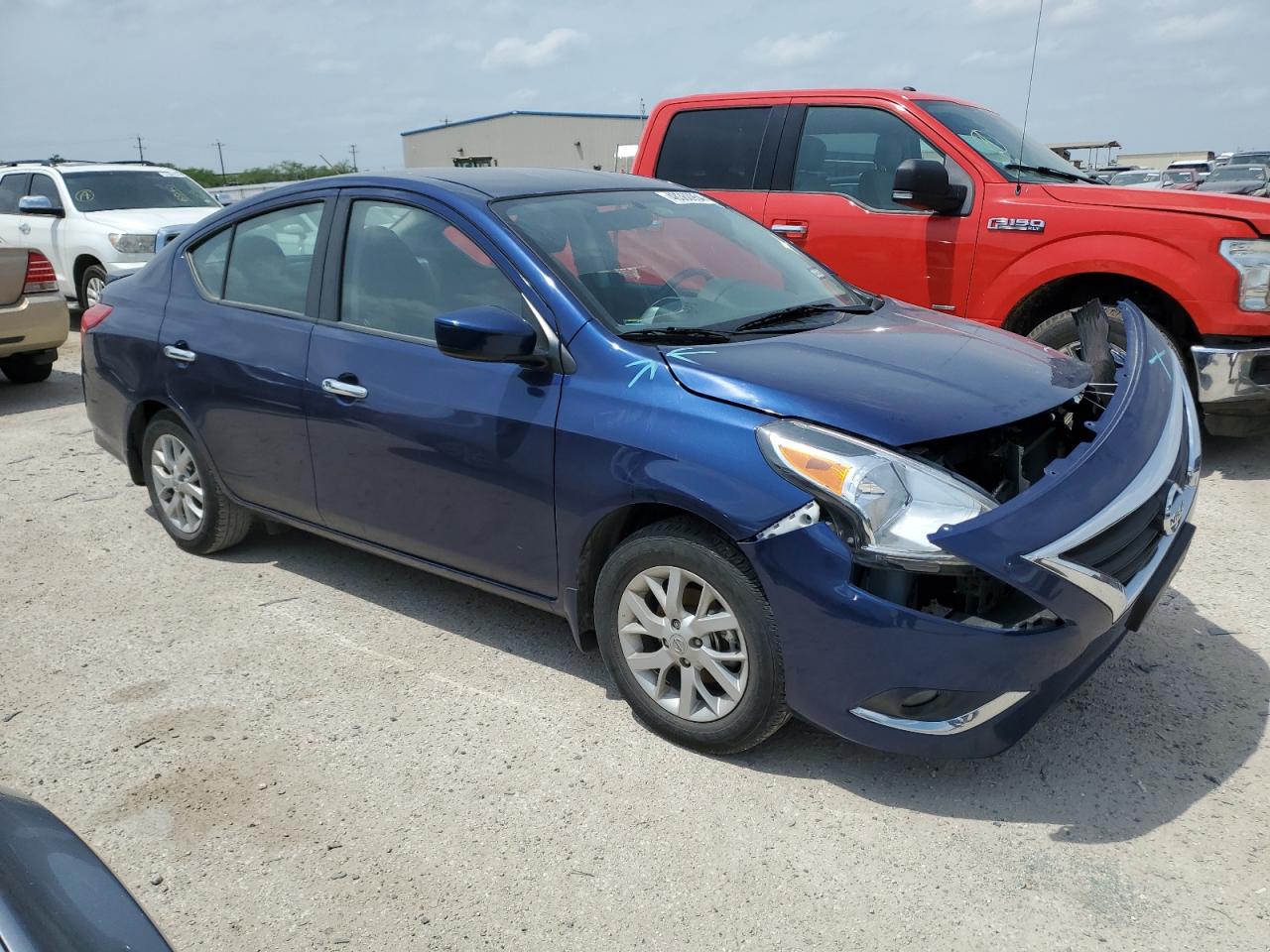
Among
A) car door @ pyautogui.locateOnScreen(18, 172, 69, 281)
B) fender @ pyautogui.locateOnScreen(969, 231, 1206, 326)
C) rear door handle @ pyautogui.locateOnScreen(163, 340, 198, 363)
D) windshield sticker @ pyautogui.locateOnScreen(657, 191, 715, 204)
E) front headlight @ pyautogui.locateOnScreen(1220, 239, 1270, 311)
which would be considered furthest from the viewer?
car door @ pyautogui.locateOnScreen(18, 172, 69, 281)

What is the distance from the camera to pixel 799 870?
2.76m

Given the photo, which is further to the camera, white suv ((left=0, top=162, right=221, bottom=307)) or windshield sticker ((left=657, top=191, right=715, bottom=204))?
white suv ((left=0, top=162, right=221, bottom=307))

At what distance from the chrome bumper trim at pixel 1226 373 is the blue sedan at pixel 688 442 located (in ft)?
6.55

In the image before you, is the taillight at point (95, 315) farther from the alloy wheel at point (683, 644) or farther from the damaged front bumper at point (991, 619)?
the damaged front bumper at point (991, 619)

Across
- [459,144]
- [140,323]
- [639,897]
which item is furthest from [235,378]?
[459,144]

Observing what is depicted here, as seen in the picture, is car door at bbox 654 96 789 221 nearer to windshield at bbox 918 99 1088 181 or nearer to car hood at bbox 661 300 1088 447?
windshield at bbox 918 99 1088 181

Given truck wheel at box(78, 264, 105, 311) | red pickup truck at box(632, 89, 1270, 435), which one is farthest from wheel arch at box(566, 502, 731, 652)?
→ truck wheel at box(78, 264, 105, 311)

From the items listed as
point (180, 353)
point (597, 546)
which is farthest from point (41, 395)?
point (597, 546)

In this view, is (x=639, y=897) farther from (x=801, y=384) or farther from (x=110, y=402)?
(x=110, y=402)

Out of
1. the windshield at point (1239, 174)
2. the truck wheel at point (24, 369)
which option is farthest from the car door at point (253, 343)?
the windshield at point (1239, 174)

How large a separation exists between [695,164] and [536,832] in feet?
16.7

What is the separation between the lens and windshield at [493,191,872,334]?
356cm

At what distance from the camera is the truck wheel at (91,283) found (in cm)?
1150

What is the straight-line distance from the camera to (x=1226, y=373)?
532 centimetres
